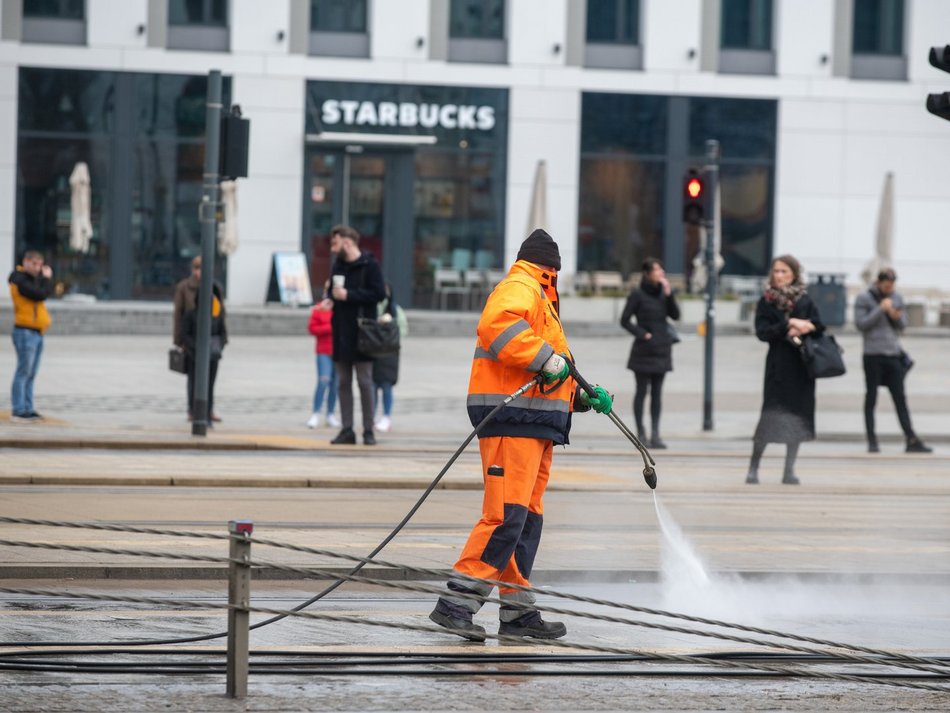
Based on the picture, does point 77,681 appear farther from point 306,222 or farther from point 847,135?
point 847,135

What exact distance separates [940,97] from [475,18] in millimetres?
32331

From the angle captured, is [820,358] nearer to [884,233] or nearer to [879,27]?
[884,233]

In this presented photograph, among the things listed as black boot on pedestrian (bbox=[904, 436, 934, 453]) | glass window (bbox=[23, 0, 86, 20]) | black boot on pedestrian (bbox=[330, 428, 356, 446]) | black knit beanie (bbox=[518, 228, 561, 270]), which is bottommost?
black boot on pedestrian (bbox=[904, 436, 934, 453])

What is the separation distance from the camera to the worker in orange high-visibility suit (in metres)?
6.98

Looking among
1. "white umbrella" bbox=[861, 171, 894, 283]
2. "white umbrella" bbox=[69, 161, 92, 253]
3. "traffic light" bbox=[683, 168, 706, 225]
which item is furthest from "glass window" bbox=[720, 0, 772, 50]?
"traffic light" bbox=[683, 168, 706, 225]

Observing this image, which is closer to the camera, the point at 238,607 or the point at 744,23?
the point at 238,607

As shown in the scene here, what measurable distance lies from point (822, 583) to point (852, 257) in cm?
3249

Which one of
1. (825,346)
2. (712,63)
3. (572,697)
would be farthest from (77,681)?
(712,63)

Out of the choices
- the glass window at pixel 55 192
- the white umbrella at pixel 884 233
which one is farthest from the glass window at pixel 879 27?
the glass window at pixel 55 192

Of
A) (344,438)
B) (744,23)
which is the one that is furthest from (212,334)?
(744,23)

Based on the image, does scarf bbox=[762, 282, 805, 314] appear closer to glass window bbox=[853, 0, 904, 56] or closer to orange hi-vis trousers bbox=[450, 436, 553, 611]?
orange hi-vis trousers bbox=[450, 436, 553, 611]

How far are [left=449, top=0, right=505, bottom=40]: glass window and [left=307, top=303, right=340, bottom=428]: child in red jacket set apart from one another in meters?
22.2

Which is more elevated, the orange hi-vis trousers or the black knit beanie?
the black knit beanie

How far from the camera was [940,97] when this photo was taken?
781 centimetres
